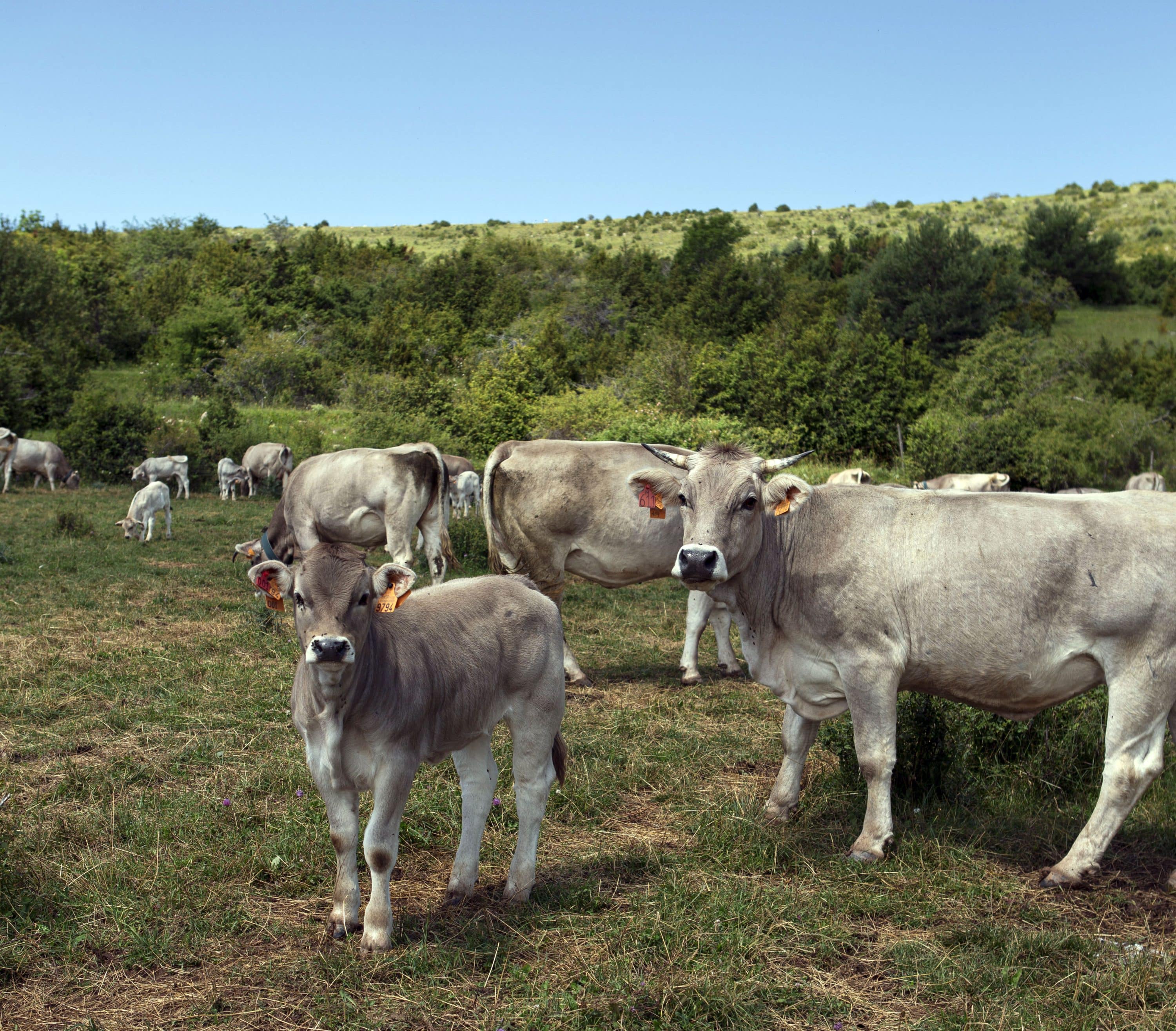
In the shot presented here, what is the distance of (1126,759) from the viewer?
15.9 ft

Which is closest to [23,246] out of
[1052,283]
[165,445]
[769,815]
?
[165,445]

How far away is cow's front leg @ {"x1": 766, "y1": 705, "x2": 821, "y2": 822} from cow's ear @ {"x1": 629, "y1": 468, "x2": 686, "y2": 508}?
1402 mm

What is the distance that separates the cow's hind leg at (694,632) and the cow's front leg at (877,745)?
3822 mm

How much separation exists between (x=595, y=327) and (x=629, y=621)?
1554 inches

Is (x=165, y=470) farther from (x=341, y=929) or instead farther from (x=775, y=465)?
(x=341, y=929)

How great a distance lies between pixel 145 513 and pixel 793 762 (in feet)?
47.0

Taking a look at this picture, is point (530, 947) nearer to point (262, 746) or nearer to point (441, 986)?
point (441, 986)

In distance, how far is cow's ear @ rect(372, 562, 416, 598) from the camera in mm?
4090

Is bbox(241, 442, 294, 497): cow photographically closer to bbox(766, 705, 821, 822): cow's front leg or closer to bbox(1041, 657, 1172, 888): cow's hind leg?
bbox(766, 705, 821, 822): cow's front leg

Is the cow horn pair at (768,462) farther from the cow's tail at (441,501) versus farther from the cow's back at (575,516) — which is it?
the cow's tail at (441,501)

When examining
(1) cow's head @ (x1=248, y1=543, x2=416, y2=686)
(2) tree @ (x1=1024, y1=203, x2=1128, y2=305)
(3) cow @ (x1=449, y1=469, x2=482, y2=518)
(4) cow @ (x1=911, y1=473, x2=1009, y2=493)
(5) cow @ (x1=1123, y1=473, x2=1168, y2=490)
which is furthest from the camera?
(2) tree @ (x1=1024, y1=203, x2=1128, y2=305)

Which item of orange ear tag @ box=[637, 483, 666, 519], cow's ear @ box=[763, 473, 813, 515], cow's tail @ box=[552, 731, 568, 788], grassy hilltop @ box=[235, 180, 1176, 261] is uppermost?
grassy hilltop @ box=[235, 180, 1176, 261]

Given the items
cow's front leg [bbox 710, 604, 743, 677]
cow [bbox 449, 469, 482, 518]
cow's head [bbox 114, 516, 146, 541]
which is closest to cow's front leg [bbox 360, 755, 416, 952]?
cow's front leg [bbox 710, 604, 743, 677]

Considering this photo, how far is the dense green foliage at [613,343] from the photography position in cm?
2828
